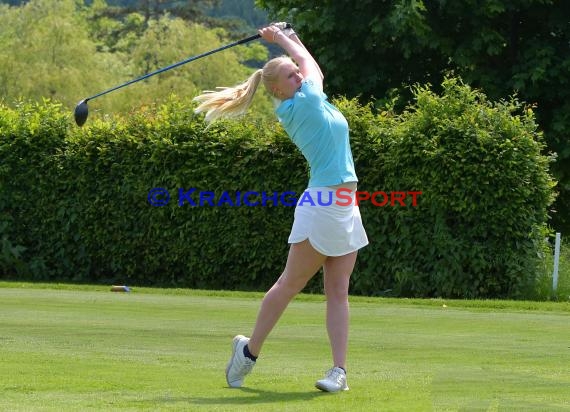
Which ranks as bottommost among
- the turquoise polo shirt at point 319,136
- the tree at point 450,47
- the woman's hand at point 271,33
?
the turquoise polo shirt at point 319,136

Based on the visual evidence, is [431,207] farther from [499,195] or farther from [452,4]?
[452,4]

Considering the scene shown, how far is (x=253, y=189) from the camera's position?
17.7m

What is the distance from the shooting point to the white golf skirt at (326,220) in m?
6.13

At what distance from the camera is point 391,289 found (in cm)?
1677

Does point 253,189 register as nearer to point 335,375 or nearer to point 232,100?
point 232,100

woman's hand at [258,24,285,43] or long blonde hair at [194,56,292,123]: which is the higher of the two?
woman's hand at [258,24,285,43]

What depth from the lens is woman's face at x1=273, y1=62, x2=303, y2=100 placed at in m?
6.27

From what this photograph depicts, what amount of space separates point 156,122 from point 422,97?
14.9 ft

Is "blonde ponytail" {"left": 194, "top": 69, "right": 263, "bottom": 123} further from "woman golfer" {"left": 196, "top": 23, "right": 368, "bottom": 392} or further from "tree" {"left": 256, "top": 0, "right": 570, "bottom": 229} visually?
"tree" {"left": 256, "top": 0, "right": 570, "bottom": 229}

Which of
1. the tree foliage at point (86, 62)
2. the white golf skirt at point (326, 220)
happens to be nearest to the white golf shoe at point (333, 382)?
the white golf skirt at point (326, 220)

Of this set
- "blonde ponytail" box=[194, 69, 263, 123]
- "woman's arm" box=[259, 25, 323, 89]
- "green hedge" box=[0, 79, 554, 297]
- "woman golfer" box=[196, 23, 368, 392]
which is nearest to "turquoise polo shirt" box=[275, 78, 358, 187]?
"woman golfer" box=[196, 23, 368, 392]

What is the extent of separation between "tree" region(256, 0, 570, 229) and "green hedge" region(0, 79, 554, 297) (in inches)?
143

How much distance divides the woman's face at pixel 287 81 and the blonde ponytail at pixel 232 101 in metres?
0.22

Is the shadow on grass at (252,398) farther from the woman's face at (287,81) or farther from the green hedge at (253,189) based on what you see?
the green hedge at (253,189)
